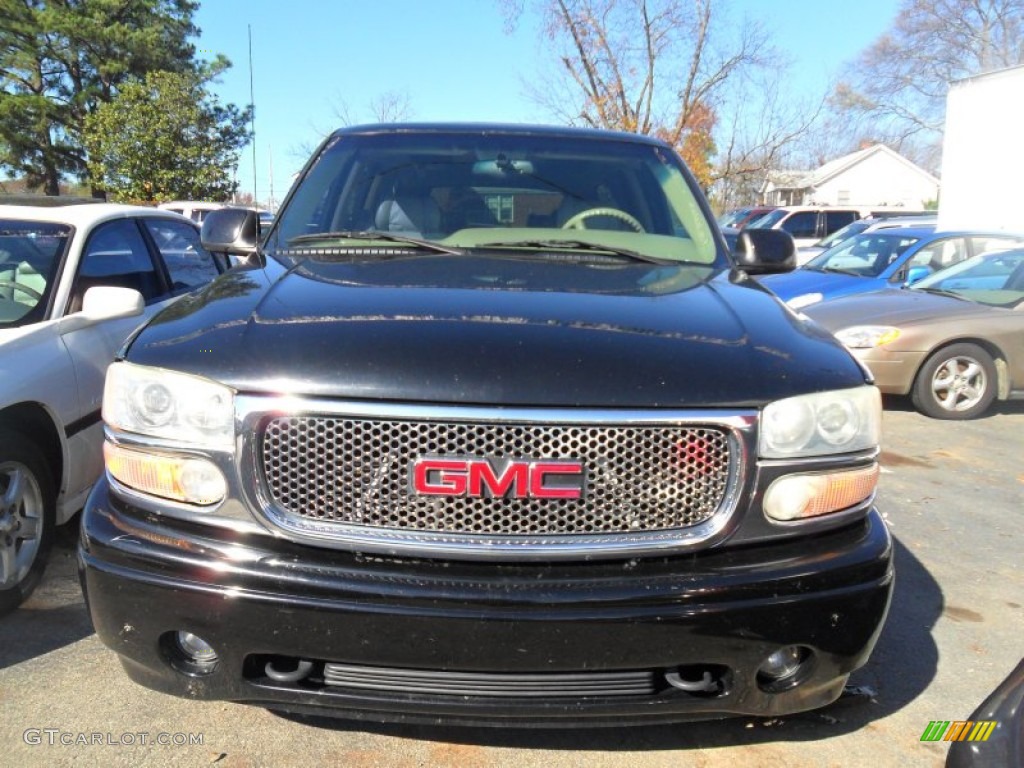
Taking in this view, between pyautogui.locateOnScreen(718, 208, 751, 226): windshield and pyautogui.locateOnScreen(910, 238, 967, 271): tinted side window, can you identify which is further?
pyautogui.locateOnScreen(718, 208, 751, 226): windshield

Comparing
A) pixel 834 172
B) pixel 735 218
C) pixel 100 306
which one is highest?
pixel 834 172

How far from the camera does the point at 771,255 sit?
3.42 metres

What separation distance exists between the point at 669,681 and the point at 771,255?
1.97m

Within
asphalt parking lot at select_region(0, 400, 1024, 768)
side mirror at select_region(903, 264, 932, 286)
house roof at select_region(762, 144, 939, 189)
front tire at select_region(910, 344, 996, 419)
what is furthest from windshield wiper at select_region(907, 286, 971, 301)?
house roof at select_region(762, 144, 939, 189)

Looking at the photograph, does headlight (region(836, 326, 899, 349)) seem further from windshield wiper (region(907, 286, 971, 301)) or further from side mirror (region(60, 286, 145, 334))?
side mirror (region(60, 286, 145, 334))

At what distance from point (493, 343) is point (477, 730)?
3.92 feet

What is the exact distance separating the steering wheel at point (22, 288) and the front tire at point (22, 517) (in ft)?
2.89

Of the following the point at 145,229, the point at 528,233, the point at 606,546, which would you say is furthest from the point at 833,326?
the point at 606,546

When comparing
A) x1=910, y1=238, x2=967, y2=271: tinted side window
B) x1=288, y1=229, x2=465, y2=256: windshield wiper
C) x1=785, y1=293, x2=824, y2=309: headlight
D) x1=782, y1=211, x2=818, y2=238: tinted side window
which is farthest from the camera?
x1=782, y1=211, x2=818, y2=238: tinted side window

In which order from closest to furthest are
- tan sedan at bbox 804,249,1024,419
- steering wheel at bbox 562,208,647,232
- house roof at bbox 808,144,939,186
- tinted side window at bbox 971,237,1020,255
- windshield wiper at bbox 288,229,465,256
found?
windshield wiper at bbox 288,229,465,256, steering wheel at bbox 562,208,647,232, tan sedan at bbox 804,249,1024,419, tinted side window at bbox 971,237,1020,255, house roof at bbox 808,144,939,186

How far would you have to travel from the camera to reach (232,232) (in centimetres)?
336

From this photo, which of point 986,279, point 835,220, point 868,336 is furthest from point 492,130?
point 835,220

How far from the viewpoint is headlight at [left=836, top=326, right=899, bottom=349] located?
7035 mm

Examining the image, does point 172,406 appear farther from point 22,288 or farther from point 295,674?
point 22,288
